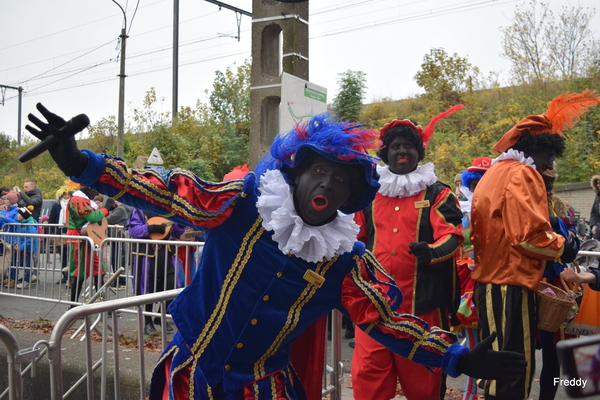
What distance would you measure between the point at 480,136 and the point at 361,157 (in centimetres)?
1399

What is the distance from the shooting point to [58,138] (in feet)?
5.88

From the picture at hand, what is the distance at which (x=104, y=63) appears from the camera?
83.0 ft

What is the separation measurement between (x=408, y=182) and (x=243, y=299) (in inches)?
77.9

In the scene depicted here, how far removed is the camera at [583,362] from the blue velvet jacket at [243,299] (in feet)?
4.38

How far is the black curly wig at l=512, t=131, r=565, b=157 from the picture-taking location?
353 centimetres

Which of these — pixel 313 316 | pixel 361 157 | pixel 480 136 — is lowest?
pixel 313 316

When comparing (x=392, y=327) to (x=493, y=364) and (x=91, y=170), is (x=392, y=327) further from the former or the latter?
(x=91, y=170)

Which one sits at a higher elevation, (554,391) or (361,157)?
(361,157)

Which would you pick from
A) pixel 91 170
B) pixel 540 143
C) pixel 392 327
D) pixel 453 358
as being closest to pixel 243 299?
pixel 392 327

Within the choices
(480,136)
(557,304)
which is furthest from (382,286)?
(480,136)

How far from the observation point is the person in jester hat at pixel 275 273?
2068 mm

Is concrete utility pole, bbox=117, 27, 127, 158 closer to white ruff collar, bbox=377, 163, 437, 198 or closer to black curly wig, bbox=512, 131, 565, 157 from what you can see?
white ruff collar, bbox=377, 163, 437, 198

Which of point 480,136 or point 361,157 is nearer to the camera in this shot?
point 361,157

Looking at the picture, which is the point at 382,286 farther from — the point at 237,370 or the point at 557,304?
the point at 557,304
